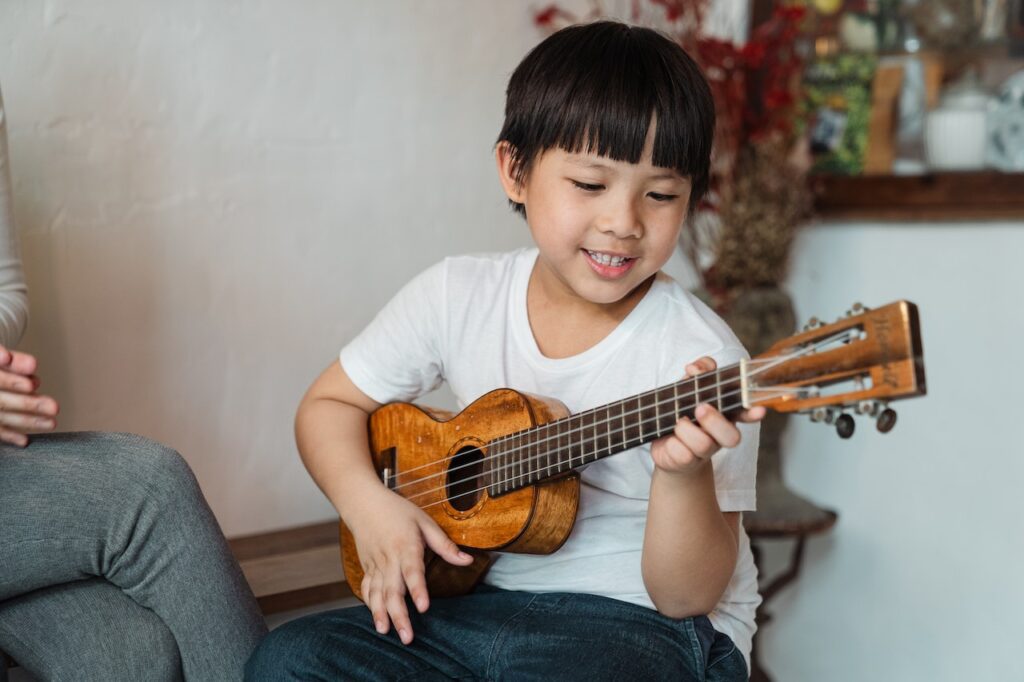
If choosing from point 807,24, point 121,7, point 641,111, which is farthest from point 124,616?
point 807,24

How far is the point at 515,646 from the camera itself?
1.15 meters

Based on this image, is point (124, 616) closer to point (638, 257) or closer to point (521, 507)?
point (521, 507)

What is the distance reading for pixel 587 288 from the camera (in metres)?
1.24

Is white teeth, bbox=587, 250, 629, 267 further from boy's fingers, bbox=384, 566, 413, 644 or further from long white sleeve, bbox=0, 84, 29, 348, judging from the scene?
long white sleeve, bbox=0, 84, 29, 348

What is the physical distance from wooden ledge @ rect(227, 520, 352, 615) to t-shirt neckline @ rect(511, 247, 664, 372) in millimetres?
579

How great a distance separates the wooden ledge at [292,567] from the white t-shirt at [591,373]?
40 centimetres

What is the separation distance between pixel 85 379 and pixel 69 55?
51 cm

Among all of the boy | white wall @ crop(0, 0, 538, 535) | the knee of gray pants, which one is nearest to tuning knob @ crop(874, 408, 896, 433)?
the boy

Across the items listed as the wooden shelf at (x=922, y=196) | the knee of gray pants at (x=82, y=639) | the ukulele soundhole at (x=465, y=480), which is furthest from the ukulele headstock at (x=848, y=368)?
the wooden shelf at (x=922, y=196)

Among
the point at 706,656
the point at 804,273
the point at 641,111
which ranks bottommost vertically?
the point at 706,656

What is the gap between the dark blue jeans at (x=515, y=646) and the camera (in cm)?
110

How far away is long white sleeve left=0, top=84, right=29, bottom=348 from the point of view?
137 centimetres

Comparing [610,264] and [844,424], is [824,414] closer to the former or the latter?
[844,424]

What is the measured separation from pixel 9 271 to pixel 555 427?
0.79 metres
